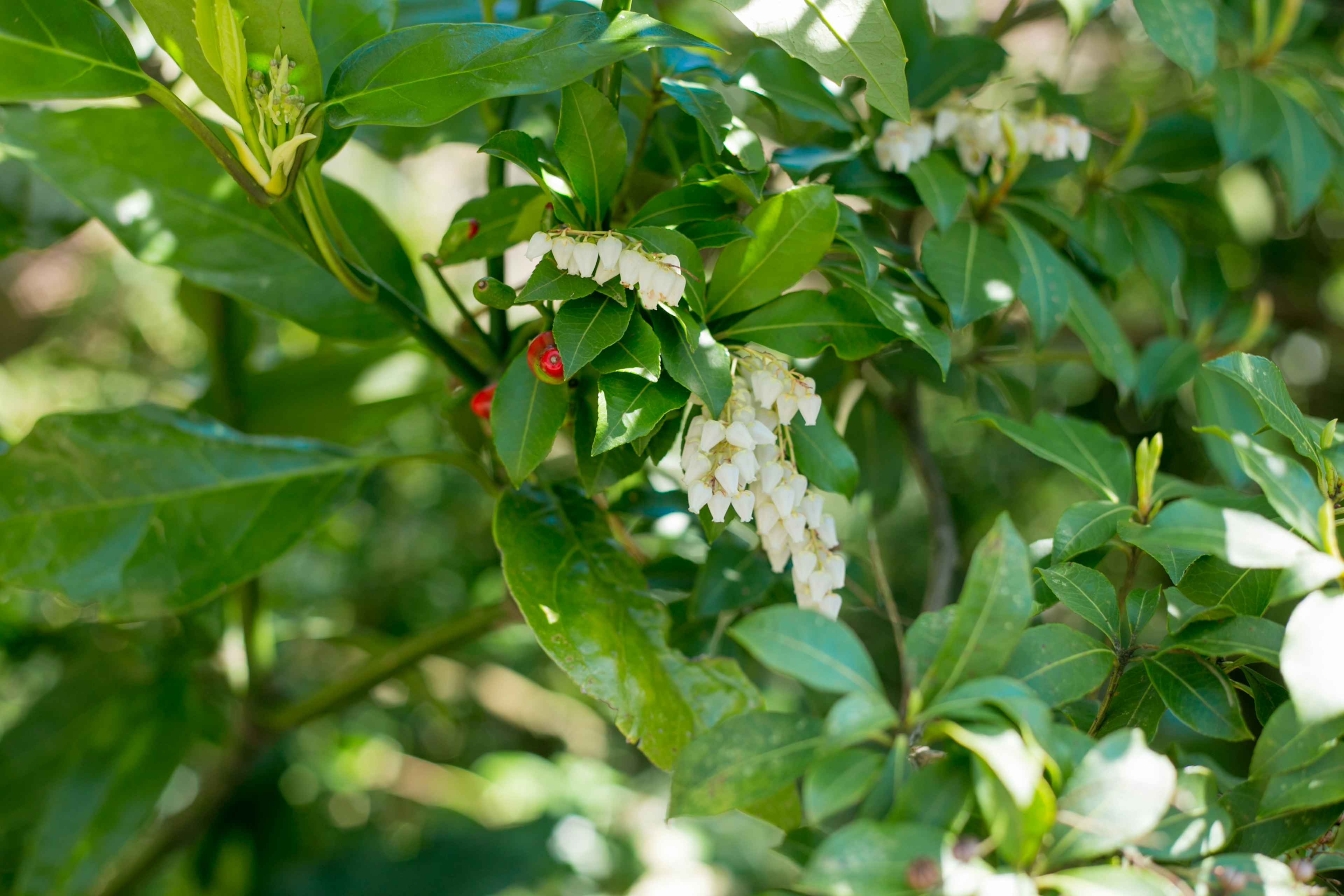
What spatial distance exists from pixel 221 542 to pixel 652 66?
56cm

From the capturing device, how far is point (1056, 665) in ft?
1.64

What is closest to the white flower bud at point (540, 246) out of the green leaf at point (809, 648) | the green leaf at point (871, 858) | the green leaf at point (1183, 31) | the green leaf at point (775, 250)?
the green leaf at point (775, 250)

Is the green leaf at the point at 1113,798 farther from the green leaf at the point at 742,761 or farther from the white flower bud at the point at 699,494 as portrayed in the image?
the white flower bud at the point at 699,494

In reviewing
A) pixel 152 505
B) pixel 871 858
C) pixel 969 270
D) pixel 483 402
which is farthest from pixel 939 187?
pixel 152 505

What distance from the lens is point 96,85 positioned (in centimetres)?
56

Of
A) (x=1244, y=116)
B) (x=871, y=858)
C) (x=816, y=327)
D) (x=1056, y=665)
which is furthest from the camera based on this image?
(x=1244, y=116)

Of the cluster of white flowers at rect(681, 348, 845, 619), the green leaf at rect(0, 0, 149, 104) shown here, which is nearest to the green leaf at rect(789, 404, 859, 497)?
the cluster of white flowers at rect(681, 348, 845, 619)

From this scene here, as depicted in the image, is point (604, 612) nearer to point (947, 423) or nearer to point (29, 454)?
point (29, 454)

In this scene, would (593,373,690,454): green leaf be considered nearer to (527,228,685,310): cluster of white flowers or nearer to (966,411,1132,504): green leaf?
(527,228,685,310): cluster of white flowers

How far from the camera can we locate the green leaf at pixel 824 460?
608 mm

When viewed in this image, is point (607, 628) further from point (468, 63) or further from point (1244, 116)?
point (1244, 116)

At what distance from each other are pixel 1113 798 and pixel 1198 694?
151 millimetres

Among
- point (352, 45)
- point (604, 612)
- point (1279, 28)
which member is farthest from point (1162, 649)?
point (1279, 28)

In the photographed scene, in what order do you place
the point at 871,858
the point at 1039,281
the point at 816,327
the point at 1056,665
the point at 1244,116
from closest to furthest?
the point at 871,858, the point at 1056,665, the point at 816,327, the point at 1039,281, the point at 1244,116
